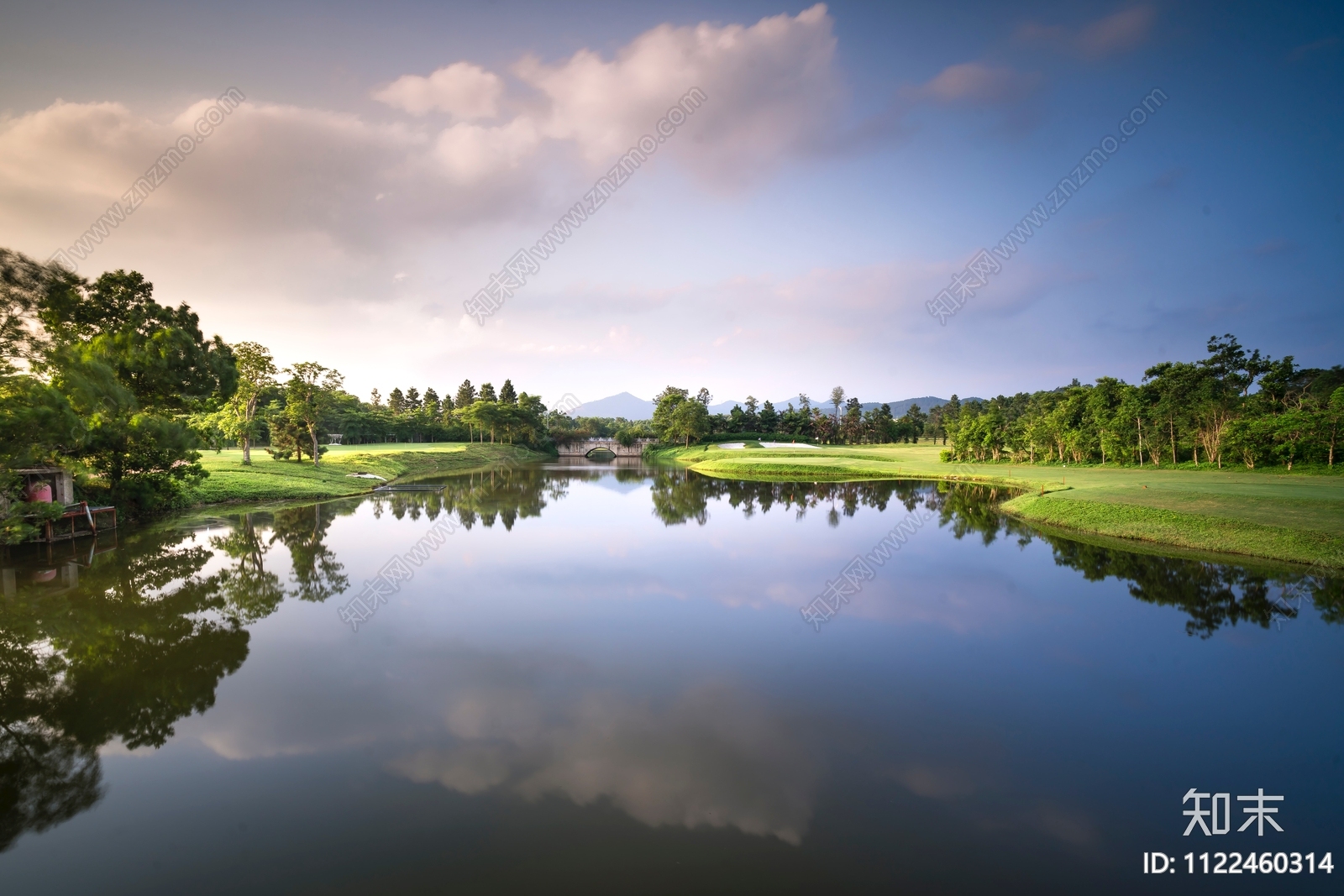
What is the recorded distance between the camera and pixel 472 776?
5.80 meters

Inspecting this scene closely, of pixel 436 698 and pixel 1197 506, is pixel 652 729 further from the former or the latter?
pixel 1197 506

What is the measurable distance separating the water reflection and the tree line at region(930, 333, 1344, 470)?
27757 millimetres

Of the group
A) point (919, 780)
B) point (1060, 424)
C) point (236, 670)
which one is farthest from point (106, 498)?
point (1060, 424)

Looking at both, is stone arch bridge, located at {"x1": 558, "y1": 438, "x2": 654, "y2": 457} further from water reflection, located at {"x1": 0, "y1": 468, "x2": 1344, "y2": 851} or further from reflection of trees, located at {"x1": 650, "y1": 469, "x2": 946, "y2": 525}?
water reflection, located at {"x1": 0, "y1": 468, "x2": 1344, "y2": 851}

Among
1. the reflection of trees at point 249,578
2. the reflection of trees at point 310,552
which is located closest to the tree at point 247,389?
the reflection of trees at point 310,552

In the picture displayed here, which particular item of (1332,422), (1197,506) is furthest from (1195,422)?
(1197,506)

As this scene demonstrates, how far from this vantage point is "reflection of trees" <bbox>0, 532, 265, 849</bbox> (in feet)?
18.8

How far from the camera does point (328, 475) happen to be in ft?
114

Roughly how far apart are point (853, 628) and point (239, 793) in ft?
31.4

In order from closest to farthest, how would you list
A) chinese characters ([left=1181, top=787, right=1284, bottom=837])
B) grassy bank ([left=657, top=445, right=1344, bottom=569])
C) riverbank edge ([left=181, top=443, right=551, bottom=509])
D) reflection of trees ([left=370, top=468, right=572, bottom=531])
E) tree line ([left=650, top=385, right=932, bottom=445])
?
1. chinese characters ([left=1181, top=787, right=1284, bottom=837])
2. grassy bank ([left=657, top=445, right=1344, bottom=569])
3. reflection of trees ([left=370, top=468, right=572, bottom=531])
4. riverbank edge ([left=181, top=443, right=551, bottom=509])
5. tree line ([left=650, top=385, right=932, bottom=445])

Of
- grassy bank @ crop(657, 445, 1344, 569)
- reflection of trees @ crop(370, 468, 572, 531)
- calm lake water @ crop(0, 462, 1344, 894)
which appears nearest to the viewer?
calm lake water @ crop(0, 462, 1344, 894)

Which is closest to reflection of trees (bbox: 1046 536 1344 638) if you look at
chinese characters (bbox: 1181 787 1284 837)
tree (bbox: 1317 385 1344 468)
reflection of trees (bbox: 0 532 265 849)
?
chinese characters (bbox: 1181 787 1284 837)

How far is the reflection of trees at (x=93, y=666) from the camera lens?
573cm

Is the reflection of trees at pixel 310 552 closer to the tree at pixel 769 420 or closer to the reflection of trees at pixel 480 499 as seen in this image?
the reflection of trees at pixel 480 499
